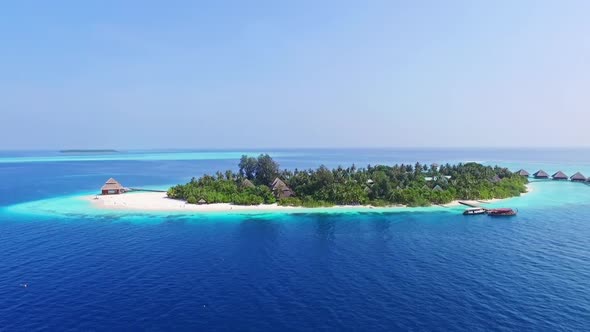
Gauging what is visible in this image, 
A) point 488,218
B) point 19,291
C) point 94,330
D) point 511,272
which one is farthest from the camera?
point 488,218

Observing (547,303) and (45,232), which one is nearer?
(547,303)

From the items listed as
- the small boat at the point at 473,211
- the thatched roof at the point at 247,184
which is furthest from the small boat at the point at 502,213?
the thatched roof at the point at 247,184

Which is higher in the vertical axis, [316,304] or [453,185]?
[453,185]

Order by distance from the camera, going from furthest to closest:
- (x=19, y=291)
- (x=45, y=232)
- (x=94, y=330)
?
(x=45, y=232) → (x=19, y=291) → (x=94, y=330)

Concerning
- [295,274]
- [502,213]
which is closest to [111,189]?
[295,274]

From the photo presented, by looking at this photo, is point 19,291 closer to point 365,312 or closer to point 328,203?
point 365,312

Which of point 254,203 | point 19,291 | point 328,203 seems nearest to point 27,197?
point 254,203
